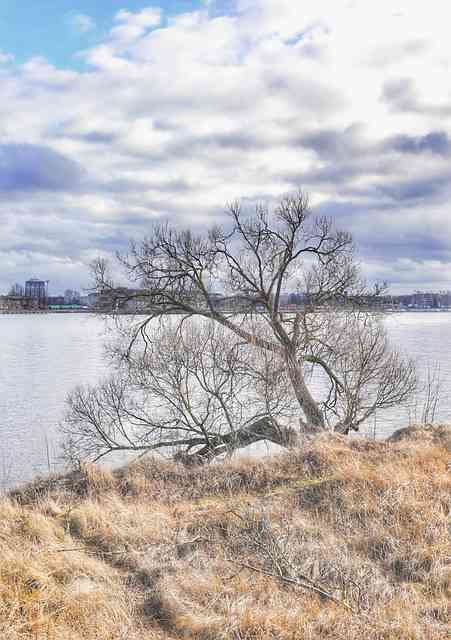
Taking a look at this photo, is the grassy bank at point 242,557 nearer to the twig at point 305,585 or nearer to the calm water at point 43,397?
the twig at point 305,585

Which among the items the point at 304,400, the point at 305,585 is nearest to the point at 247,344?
the point at 304,400

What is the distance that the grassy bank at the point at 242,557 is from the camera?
4.64m

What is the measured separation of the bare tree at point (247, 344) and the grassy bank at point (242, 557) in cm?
953

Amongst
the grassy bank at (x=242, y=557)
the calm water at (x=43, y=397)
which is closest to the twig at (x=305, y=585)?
the grassy bank at (x=242, y=557)

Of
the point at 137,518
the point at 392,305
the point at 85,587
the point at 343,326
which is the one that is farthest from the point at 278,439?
the point at 85,587

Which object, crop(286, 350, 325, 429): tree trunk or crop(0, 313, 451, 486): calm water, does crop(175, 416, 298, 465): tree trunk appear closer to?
crop(286, 350, 325, 429): tree trunk

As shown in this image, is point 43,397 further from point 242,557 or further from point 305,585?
point 305,585

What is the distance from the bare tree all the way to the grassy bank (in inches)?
375

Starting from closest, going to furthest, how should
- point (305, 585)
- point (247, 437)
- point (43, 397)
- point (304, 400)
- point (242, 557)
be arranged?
point (305, 585) → point (242, 557) → point (247, 437) → point (304, 400) → point (43, 397)

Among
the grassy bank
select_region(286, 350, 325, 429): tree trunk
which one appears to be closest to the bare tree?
Result: select_region(286, 350, 325, 429): tree trunk

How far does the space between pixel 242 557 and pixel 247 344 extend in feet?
47.7

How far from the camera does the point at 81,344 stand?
50562 millimetres

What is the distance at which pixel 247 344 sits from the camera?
20.5 meters

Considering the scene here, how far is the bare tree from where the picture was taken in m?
19.3
